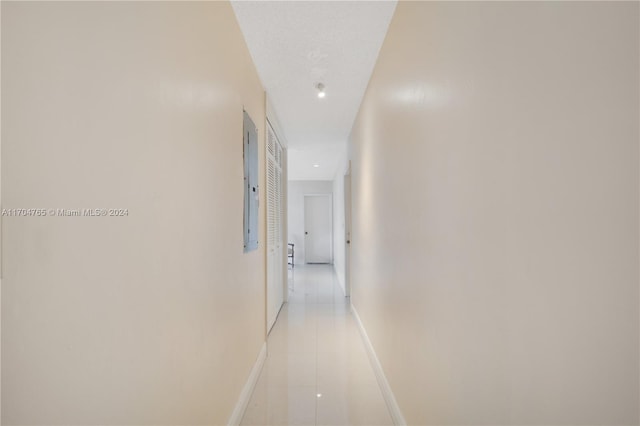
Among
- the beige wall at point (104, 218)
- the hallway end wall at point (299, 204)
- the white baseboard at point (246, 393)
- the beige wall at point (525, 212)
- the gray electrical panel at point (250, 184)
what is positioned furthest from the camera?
the hallway end wall at point (299, 204)

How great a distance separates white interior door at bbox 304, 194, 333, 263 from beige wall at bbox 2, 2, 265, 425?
834 cm

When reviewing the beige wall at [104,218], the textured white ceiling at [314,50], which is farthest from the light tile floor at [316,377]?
the textured white ceiling at [314,50]

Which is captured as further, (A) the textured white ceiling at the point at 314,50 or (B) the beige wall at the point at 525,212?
(A) the textured white ceiling at the point at 314,50

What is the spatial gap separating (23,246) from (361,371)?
258 cm

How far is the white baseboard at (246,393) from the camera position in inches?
74.9

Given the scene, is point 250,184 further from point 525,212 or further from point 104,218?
point 525,212

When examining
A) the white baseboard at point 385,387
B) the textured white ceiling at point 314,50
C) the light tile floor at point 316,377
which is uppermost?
the textured white ceiling at point 314,50

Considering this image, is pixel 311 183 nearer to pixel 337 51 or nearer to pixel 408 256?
pixel 337 51

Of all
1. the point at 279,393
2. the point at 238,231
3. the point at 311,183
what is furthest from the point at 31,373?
the point at 311,183

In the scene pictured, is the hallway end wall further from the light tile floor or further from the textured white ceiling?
the textured white ceiling

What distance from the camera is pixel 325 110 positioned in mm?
3732

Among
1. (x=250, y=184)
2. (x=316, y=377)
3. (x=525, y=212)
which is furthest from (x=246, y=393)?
Answer: (x=525, y=212)

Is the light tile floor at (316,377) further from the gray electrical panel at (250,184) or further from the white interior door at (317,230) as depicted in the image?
the white interior door at (317,230)

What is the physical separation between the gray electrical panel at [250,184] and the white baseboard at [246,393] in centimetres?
94
